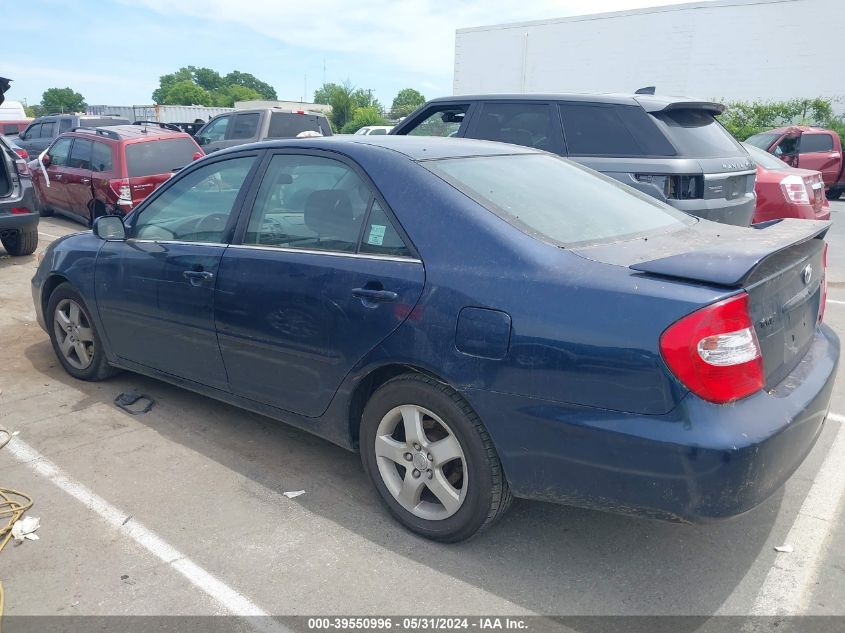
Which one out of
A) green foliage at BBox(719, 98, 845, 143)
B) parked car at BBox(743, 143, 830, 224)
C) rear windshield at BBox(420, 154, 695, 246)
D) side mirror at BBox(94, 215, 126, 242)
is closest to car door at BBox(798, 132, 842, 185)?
parked car at BBox(743, 143, 830, 224)

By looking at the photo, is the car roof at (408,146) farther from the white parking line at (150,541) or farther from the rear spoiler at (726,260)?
the white parking line at (150,541)

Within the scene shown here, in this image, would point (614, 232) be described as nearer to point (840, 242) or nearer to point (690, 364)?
point (690, 364)

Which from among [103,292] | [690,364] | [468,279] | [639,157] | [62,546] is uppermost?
[639,157]

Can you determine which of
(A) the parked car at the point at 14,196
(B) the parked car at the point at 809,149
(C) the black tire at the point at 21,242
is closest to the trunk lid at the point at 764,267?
(A) the parked car at the point at 14,196

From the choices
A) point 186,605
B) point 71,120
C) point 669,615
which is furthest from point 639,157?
point 71,120

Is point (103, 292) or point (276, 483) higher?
point (103, 292)

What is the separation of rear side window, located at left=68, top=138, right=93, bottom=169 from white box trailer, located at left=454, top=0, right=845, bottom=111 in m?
22.3

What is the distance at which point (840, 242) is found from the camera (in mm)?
10922

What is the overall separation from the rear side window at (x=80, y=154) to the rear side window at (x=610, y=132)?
25.6 ft

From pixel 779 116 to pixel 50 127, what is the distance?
28.0m

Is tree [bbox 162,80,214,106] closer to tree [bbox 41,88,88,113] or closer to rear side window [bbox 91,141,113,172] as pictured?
tree [bbox 41,88,88,113]

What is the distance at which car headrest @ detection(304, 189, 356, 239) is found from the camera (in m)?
3.30

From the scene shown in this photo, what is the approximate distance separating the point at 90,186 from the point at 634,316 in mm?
10256

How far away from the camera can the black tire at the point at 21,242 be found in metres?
9.41
